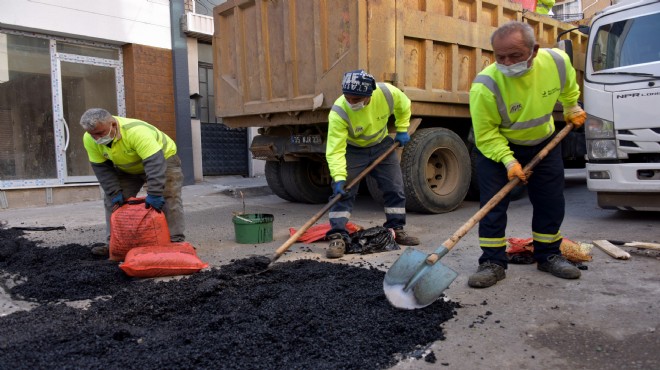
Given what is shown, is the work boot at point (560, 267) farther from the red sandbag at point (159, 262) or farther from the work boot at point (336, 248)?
the red sandbag at point (159, 262)

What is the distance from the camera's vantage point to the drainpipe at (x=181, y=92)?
9.60m

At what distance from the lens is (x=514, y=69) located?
3215 millimetres

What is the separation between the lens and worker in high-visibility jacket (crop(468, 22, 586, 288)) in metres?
3.24

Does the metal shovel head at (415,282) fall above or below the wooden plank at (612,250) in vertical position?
above

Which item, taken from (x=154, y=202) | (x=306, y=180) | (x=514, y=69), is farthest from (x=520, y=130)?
(x=306, y=180)

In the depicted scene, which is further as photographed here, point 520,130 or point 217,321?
point 520,130

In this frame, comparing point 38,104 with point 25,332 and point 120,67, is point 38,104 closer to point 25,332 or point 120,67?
point 120,67

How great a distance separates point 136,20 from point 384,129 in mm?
6116

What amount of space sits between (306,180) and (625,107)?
3.96 metres

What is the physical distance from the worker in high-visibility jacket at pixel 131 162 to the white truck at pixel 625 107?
4.28m

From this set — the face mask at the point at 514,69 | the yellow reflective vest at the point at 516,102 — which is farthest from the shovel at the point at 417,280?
the face mask at the point at 514,69

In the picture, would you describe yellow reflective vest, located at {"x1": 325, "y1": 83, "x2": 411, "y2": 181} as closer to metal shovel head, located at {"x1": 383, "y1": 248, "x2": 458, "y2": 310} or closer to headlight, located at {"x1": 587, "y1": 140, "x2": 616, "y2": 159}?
metal shovel head, located at {"x1": 383, "y1": 248, "x2": 458, "y2": 310}

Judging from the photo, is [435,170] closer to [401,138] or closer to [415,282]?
[401,138]

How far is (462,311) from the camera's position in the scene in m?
2.96
